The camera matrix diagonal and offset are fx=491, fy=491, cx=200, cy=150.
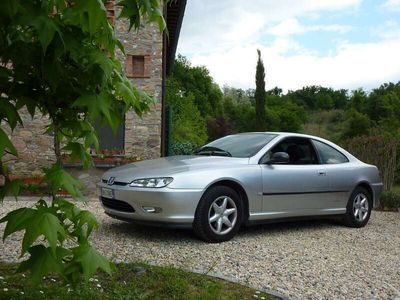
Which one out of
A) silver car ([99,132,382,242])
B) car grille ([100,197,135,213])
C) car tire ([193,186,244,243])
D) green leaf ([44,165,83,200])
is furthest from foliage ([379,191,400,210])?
green leaf ([44,165,83,200])

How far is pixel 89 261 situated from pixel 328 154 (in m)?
5.89

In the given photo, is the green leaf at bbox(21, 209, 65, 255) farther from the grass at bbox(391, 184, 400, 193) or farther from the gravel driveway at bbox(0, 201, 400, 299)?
the grass at bbox(391, 184, 400, 193)

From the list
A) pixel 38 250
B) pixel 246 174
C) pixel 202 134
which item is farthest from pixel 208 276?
pixel 202 134

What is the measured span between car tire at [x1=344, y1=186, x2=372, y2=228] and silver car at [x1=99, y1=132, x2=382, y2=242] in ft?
0.05

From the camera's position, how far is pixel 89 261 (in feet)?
6.19

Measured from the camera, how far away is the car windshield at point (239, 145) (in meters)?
6.48

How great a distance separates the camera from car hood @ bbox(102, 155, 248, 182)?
5629mm

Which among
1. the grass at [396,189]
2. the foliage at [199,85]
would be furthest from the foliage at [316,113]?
the grass at [396,189]

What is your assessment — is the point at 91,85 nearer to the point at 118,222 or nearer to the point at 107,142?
the point at 118,222

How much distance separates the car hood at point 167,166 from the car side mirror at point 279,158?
14.7 inches

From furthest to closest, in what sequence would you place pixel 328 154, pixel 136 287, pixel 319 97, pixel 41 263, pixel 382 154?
pixel 319 97 < pixel 382 154 < pixel 328 154 < pixel 136 287 < pixel 41 263

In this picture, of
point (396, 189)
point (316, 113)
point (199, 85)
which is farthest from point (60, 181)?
point (199, 85)

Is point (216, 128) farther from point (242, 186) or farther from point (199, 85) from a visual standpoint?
point (242, 186)

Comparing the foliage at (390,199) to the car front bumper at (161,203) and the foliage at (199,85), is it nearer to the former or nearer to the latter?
the car front bumper at (161,203)
